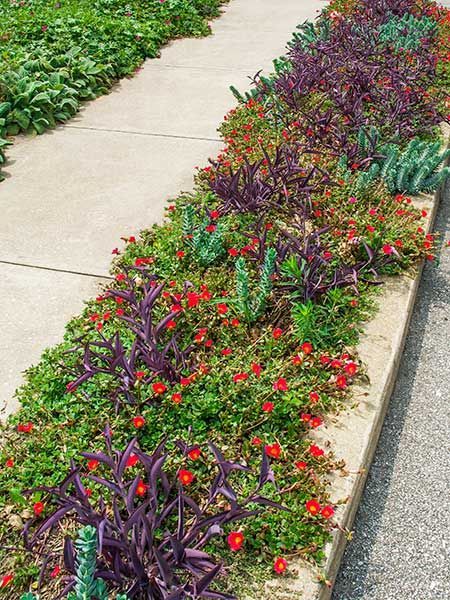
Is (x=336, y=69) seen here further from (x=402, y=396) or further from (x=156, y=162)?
(x=402, y=396)

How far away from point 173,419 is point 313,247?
1288 millimetres

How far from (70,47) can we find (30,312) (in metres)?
4.24

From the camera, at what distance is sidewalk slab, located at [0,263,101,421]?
9.30 ft

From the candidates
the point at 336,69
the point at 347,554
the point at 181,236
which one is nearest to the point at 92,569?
the point at 347,554

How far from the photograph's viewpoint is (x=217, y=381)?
2.59 m

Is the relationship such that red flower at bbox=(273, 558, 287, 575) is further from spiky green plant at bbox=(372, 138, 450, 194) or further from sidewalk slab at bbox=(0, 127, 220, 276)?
spiky green plant at bbox=(372, 138, 450, 194)

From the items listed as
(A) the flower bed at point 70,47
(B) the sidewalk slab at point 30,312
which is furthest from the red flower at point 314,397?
(A) the flower bed at point 70,47

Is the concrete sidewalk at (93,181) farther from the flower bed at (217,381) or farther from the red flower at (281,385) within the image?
the red flower at (281,385)

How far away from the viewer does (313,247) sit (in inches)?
130

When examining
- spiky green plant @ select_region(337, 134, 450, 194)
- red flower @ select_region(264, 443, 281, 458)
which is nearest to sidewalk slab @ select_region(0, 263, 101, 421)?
red flower @ select_region(264, 443, 281, 458)

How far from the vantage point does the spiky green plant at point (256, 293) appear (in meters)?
2.91

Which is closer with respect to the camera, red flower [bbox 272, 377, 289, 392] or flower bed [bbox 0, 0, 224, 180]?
red flower [bbox 272, 377, 289, 392]

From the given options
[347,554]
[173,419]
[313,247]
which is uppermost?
[313,247]

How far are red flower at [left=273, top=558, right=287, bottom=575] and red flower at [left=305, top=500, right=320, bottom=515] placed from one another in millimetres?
193
